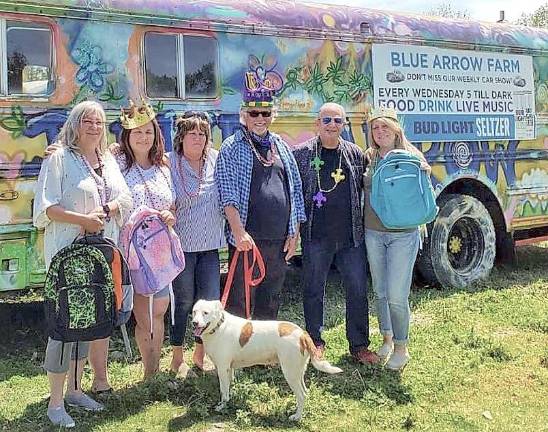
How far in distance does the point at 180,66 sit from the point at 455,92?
9.56 feet

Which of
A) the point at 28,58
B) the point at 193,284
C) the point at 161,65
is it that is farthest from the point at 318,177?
the point at 28,58

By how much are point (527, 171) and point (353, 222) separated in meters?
3.73

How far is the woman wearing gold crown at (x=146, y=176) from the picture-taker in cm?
441

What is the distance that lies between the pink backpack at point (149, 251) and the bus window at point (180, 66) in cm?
158

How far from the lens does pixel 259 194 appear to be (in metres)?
4.59

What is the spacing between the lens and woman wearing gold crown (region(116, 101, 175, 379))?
4.41 metres

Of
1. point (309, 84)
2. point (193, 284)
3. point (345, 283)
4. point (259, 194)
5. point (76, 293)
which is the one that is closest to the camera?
point (76, 293)

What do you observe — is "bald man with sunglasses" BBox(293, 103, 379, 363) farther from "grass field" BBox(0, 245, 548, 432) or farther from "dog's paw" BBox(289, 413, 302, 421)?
"dog's paw" BBox(289, 413, 302, 421)

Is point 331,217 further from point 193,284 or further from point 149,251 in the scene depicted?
point 149,251

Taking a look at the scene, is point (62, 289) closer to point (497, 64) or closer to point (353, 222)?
point (353, 222)

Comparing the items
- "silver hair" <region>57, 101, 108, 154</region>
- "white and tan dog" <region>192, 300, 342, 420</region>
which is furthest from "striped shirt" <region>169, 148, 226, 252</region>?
"silver hair" <region>57, 101, 108, 154</region>

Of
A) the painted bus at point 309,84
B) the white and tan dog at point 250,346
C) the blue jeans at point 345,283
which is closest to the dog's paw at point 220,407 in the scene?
the white and tan dog at point 250,346

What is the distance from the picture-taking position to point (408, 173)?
4.82m

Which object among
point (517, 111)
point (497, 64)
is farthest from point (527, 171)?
point (497, 64)
